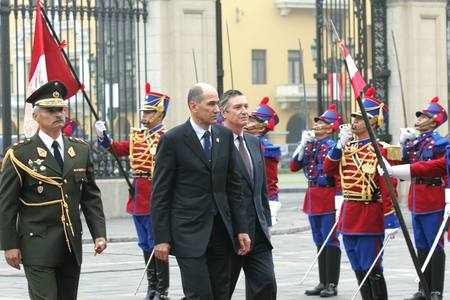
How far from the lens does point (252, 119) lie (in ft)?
44.2

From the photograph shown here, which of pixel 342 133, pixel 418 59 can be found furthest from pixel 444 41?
pixel 342 133

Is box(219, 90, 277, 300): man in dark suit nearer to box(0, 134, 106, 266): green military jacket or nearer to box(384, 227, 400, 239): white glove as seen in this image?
box(0, 134, 106, 266): green military jacket

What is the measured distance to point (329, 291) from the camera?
1307 cm

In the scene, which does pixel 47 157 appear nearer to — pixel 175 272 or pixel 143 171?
pixel 143 171

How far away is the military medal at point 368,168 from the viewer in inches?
452

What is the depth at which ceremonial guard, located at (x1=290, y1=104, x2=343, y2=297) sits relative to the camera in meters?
13.6

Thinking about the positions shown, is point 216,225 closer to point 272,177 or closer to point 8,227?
point 8,227

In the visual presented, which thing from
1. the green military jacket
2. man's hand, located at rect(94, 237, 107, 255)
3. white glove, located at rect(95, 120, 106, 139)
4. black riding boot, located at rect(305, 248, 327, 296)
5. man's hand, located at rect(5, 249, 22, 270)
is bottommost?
black riding boot, located at rect(305, 248, 327, 296)

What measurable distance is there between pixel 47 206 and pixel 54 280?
50cm

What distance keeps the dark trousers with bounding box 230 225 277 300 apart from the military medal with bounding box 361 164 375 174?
2.15 m

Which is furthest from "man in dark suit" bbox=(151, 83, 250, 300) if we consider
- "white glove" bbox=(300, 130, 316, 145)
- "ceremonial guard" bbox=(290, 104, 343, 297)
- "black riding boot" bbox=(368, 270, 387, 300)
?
"white glove" bbox=(300, 130, 316, 145)

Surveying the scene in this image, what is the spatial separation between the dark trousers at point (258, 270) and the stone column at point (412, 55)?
51.2 ft

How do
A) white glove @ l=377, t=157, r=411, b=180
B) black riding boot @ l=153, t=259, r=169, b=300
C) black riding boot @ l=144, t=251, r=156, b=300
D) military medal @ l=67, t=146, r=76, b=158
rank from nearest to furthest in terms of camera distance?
military medal @ l=67, t=146, r=76, b=158
white glove @ l=377, t=157, r=411, b=180
black riding boot @ l=153, t=259, r=169, b=300
black riding boot @ l=144, t=251, r=156, b=300

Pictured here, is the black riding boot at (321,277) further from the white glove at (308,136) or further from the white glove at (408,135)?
the white glove at (408,135)
